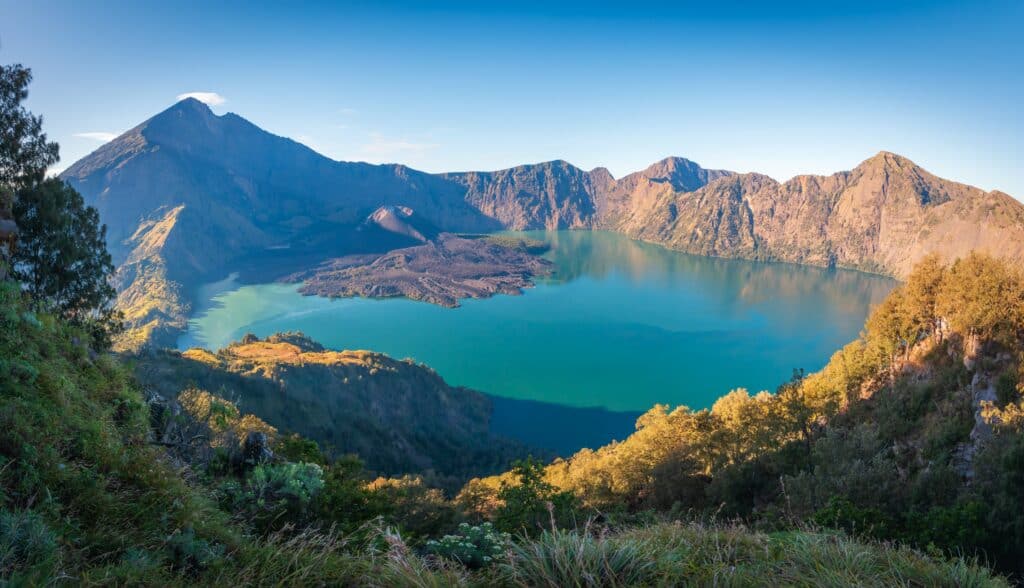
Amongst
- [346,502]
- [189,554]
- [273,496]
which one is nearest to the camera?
[189,554]

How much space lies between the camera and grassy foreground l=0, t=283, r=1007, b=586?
3.38m

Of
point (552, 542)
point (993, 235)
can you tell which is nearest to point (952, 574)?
point (552, 542)

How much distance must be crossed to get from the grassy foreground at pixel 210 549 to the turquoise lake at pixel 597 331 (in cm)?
7711

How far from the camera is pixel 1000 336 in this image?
21078 millimetres

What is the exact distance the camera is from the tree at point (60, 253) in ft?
47.8

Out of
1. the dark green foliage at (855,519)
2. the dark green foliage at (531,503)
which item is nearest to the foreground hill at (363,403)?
the dark green foliage at (531,503)

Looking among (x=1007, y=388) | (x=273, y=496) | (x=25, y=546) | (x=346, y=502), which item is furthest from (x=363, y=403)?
(x=25, y=546)

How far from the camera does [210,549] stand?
3904mm

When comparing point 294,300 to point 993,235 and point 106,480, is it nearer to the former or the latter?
point 106,480

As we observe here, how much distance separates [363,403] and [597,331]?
68.5m

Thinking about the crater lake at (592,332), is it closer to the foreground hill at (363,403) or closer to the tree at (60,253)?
the foreground hill at (363,403)

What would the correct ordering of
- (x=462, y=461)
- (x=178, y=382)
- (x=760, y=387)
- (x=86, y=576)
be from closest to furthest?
(x=86, y=576) < (x=178, y=382) < (x=462, y=461) < (x=760, y=387)

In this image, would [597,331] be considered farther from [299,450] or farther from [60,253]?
[60,253]

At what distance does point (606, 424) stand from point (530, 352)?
1391 inches
